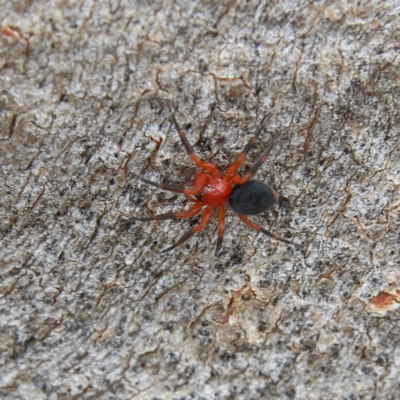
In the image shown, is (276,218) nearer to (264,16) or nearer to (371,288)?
(371,288)

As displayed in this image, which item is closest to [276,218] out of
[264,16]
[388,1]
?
[264,16]

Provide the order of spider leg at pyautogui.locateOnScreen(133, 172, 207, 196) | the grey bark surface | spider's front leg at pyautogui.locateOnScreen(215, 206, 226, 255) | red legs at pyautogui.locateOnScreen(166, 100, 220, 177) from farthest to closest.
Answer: spider's front leg at pyautogui.locateOnScreen(215, 206, 226, 255)
spider leg at pyautogui.locateOnScreen(133, 172, 207, 196)
red legs at pyautogui.locateOnScreen(166, 100, 220, 177)
the grey bark surface

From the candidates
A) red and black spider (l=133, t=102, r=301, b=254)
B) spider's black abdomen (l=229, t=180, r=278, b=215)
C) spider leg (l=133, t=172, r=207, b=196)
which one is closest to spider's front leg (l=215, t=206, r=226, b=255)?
red and black spider (l=133, t=102, r=301, b=254)

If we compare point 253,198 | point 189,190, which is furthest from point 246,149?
point 189,190

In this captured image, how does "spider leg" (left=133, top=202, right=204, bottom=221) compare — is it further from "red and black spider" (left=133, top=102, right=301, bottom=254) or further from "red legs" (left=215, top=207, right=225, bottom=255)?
"red legs" (left=215, top=207, right=225, bottom=255)

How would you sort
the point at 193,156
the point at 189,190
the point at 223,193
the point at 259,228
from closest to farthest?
the point at 193,156 → the point at 259,228 → the point at 189,190 → the point at 223,193

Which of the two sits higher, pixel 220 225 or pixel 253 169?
pixel 253 169

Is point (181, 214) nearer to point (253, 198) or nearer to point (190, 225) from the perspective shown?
point (190, 225)
